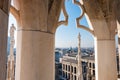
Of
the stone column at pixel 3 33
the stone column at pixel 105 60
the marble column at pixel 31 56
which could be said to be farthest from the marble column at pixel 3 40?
the stone column at pixel 105 60

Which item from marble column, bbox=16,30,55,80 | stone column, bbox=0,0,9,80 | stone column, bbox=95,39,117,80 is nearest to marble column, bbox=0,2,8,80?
stone column, bbox=0,0,9,80

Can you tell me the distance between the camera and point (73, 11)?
3736 mm

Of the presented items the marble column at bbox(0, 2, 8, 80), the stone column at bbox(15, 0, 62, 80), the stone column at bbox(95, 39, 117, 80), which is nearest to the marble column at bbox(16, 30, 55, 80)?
the stone column at bbox(15, 0, 62, 80)

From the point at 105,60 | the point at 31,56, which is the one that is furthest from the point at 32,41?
the point at 105,60

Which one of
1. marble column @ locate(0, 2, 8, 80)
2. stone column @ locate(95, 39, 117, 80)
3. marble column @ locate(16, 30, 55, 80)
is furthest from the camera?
stone column @ locate(95, 39, 117, 80)

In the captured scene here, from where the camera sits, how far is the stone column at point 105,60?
124 inches

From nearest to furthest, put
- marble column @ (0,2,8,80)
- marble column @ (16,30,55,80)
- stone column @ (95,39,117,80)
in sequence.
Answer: marble column @ (0,2,8,80) < marble column @ (16,30,55,80) < stone column @ (95,39,117,80)

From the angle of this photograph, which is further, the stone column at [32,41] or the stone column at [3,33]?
the stone column at [32,41]

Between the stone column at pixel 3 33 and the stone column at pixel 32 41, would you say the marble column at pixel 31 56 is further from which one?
the stone column at pixel 3 33

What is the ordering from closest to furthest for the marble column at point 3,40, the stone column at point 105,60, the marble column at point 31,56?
the marble column at point 3,40, the marble column at point 31,56, the stone column at point 105,60

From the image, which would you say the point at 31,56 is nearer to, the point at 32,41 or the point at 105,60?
the point at 32,41

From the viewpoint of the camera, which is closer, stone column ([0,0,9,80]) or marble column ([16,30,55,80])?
stone column ([0,0,9,80])

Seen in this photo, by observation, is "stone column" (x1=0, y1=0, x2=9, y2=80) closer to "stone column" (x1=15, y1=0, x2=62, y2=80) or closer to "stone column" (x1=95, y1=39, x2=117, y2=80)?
"stone column" (x1=15, y1=0, x2=62, y2=80)

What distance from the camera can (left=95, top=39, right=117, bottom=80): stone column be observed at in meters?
3.15
